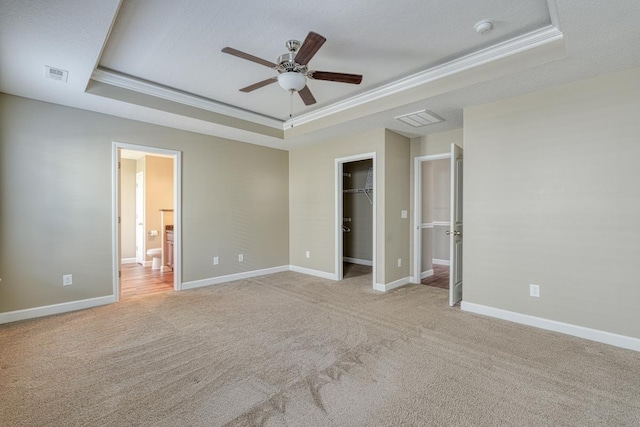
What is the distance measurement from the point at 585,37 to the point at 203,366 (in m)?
3.85

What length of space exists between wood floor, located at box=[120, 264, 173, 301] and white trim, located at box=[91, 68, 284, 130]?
282cm

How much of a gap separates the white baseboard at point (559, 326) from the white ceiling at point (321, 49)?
7.91ft

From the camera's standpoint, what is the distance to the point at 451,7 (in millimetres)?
2268

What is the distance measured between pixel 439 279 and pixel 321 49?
4.29 m

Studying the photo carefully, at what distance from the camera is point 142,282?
16.8 ft

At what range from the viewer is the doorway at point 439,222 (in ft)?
12.5

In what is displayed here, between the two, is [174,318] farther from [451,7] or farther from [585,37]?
[585,37]

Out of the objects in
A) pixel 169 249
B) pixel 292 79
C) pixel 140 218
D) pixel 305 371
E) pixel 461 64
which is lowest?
pixel 305 371

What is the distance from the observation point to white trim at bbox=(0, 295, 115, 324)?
3290 millimetres

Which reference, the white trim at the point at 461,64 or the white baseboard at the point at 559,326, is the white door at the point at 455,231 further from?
the white trim at the point at 461,64

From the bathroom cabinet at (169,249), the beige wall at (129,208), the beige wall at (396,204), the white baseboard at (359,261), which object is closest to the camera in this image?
the beige wall at (396,204)

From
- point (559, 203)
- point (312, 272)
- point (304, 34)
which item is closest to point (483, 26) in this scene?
point (304, 34)

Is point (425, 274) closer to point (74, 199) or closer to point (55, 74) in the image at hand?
point (74, 199)

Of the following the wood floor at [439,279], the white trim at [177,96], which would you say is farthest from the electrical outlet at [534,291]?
the white trim at [177,96]
